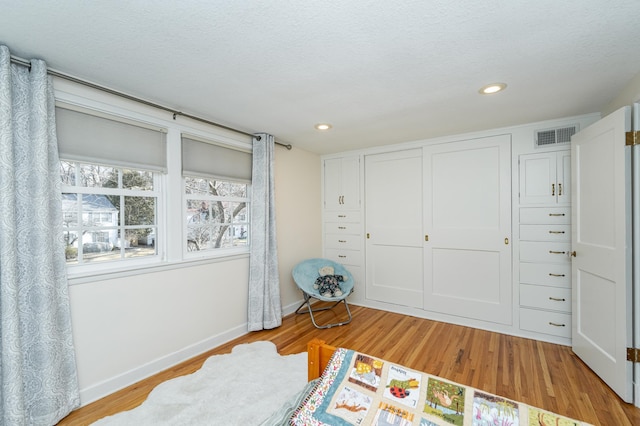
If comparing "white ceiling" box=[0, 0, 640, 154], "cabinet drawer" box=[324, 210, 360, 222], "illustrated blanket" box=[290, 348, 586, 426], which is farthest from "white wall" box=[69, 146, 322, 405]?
"illustrated blanket" box=[290, 348, 586, 426]

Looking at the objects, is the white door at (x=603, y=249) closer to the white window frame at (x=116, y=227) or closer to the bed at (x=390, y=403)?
the bed at (x=390, y=403)

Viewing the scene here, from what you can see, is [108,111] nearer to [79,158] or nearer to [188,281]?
[79,158]

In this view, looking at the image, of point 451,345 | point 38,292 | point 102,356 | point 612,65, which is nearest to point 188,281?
point 102,356

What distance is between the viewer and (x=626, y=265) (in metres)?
2.00

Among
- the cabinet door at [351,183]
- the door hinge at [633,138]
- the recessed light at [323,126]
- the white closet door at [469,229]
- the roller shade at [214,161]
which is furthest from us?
the cabinet door at [351,183]

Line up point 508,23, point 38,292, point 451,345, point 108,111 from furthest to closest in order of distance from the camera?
point 451,345, point 108,111, point 38,292, point 508,23

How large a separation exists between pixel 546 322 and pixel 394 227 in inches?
74.8

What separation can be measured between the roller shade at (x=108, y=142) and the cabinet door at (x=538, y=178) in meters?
3.67

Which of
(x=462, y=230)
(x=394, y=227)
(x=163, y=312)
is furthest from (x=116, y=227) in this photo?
(x=462, y=230)

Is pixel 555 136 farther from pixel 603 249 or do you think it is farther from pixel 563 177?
pixel 603 249

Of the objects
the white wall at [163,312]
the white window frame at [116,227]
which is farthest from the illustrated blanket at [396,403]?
the white window frame at [116,227]

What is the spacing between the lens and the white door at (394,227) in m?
3.75

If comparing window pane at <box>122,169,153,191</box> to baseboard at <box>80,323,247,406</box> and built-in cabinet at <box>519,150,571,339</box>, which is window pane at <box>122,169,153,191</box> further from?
built-in cabinet at <box>519,150,571,339</box>

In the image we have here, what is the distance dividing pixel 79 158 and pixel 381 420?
250 centimetres
